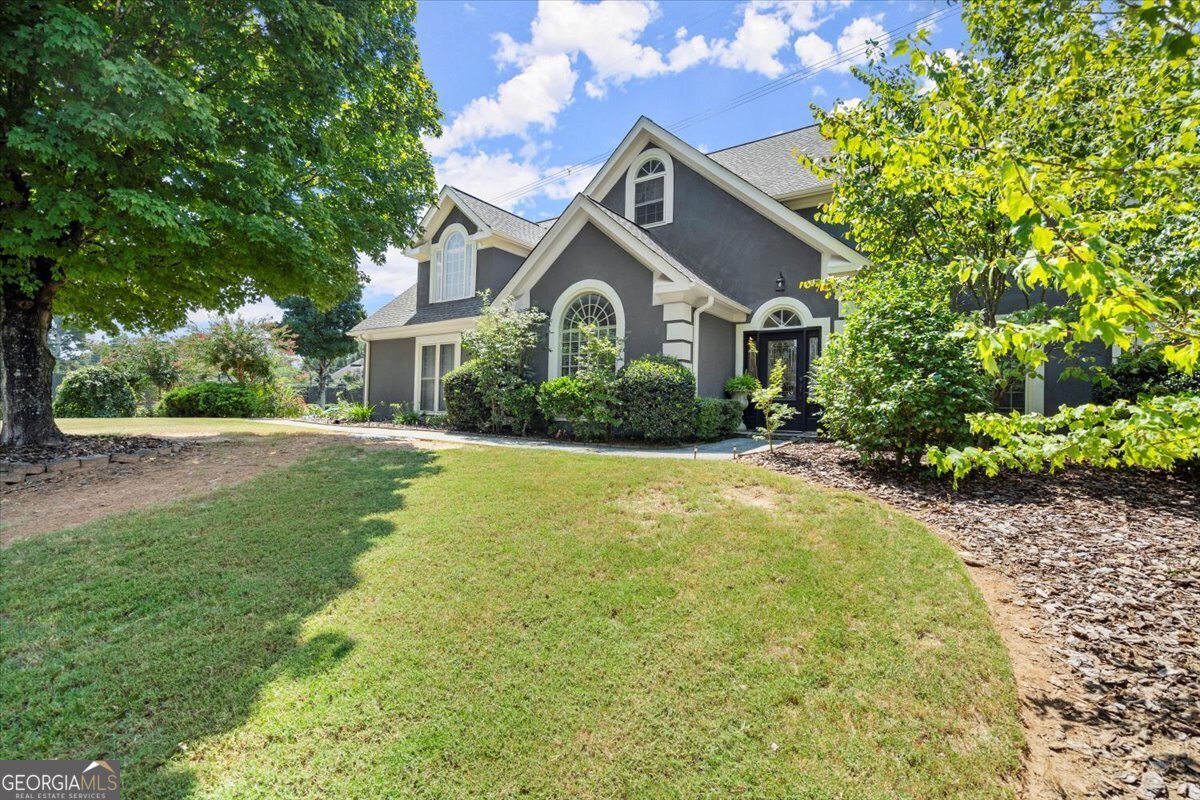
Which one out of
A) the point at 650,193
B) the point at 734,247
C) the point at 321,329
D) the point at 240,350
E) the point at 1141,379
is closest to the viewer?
the point at 1141,379

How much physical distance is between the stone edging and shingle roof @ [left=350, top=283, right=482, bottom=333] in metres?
8.05

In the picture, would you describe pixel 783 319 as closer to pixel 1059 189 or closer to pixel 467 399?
pixel 467 399

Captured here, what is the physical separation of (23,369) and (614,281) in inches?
397

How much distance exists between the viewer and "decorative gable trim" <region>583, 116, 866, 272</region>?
10.4 meters

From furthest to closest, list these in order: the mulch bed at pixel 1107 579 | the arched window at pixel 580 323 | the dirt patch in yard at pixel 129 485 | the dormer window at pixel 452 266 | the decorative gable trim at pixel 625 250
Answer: the dormer window at pixel 452 266 → the arched window at pixel 580 323 → the decorative gable trim at pixel 625 250 → the dirt patch in yard at pixel 129 485 → the mulch bed at pixel 1107 579

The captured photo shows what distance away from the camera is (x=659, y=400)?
9.64 metres

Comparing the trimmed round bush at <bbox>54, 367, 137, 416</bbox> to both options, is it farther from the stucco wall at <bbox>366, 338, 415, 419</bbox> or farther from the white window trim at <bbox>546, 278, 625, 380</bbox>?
the white window trim at <bbox>546, 278, 625, 380</bbox>

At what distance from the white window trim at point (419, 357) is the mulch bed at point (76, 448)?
708 cm

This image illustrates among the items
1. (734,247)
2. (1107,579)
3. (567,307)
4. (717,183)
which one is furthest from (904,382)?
(717,183)

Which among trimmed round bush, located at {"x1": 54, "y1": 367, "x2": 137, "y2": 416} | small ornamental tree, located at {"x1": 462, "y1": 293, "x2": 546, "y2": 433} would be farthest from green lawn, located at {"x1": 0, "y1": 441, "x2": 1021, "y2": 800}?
trimmed round bush, located at {"x1": 54, "y1": 367, "x2": 137, "y2": 416}

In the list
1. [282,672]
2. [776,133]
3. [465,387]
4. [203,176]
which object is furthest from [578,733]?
[776,133]

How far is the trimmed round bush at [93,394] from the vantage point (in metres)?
17.3

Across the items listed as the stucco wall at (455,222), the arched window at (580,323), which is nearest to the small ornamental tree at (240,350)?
the stucco wall at (455,222)

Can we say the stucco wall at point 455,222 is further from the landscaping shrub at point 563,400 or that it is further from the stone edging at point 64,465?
the stone edging at point 64,465
